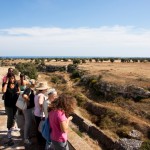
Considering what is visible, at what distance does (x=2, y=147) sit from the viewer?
20.9 ft

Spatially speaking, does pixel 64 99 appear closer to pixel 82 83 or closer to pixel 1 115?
pixel 1 115

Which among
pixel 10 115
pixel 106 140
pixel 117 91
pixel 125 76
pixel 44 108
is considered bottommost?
pixel 106 140

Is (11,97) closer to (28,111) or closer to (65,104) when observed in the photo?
(28,111)

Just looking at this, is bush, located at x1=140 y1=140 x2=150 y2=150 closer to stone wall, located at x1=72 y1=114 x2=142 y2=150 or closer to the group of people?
stone wall, located at x1=72 y1=114 x2=142 y2=150

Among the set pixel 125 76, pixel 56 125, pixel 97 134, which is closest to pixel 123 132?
pixel 97 134

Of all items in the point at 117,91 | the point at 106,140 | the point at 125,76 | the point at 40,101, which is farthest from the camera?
the point at 125,76

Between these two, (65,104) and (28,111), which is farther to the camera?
(28,111)

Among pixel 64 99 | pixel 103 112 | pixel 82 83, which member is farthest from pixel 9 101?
pixel 82 83

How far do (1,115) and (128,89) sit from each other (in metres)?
16.6

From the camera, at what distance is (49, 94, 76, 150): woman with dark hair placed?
4.32 meters

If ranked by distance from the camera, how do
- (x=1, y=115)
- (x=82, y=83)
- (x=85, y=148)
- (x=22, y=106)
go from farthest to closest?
(x=82, y=83) → (x=1, y=115) → (x=22, y=106) → (x=85, y=148)

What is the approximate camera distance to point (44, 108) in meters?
5.76

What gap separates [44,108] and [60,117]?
1.51m

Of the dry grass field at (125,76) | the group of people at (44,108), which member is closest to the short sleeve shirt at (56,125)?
the group of people at (44,108)
